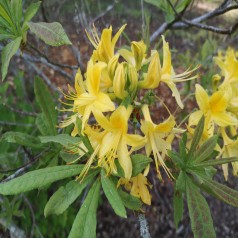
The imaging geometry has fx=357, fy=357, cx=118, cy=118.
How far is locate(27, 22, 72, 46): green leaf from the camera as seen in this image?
1126 millimetres

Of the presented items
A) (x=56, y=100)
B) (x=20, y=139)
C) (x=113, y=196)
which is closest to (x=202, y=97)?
(x=113, y=196)

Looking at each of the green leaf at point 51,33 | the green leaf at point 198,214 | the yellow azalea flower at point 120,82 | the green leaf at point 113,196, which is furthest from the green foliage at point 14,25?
the green leaf at point 198,214

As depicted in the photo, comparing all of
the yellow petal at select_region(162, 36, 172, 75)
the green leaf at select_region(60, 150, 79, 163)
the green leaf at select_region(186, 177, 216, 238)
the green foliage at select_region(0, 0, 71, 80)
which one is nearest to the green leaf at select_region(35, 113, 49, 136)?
the green leaf at select_region(60, 150, 79, 163)

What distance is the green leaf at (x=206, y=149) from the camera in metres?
1.16

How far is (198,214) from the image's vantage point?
3.77 ft

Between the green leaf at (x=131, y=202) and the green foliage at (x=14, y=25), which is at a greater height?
the green foliage at (x=14, y=25)

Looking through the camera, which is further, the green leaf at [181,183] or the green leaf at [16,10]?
the green leaf at [16,10]

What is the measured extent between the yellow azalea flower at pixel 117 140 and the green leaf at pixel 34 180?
0.40ft

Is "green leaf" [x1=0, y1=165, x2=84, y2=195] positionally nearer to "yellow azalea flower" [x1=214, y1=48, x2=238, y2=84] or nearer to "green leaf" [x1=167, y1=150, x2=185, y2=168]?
"green leaf" [x1=167, y1=150, x2=185, y2=168]

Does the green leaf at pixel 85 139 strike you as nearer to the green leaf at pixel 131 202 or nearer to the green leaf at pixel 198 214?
the green leaf at pixel 131 202

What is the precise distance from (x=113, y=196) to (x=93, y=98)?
323mm

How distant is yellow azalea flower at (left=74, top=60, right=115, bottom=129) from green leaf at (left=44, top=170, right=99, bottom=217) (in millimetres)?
237

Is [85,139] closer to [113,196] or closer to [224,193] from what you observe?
[113,196]

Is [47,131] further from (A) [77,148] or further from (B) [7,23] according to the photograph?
(B) [7,23]
